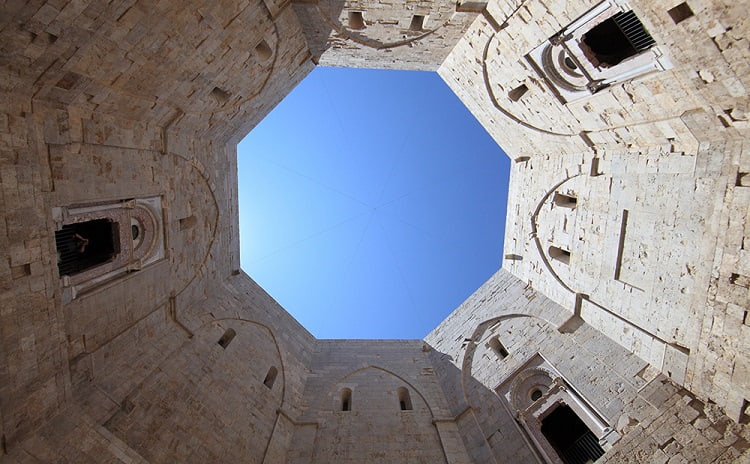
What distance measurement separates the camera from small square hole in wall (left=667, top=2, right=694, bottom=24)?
5.18m

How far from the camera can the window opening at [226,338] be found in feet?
32.9

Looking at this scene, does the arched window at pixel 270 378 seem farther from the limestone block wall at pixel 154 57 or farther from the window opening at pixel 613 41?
the window opening at pixel 613 41

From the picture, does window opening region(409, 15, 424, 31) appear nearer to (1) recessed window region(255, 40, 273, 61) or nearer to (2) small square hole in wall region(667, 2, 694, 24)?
(1) recessed window region(255, 40, 273, 61)

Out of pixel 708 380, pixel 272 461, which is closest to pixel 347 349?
pixel 272 461

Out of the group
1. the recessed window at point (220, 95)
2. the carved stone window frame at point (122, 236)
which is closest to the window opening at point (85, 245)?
the carved stone window frame at point (122, 236)

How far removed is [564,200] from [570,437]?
542 cm

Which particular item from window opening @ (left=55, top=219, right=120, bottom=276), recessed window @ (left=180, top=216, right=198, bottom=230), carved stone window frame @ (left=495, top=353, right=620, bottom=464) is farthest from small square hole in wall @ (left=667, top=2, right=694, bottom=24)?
recessed window @ (left=180, top=216, right=198, bottom=230)

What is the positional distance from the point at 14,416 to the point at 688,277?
9.96 m

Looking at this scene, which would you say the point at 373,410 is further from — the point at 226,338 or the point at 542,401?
the point at 226,338

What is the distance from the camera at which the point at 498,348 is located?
10594mm

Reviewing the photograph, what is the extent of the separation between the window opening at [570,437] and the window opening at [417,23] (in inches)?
354

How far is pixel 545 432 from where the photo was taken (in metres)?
8.88

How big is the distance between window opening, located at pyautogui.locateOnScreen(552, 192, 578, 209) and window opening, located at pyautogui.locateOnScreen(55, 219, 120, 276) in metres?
9.82

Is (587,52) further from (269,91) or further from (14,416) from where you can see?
(14,416)
